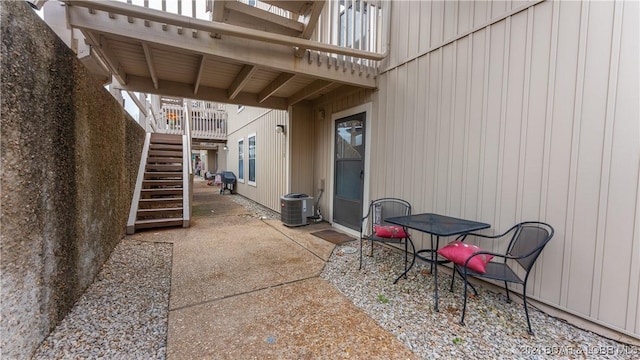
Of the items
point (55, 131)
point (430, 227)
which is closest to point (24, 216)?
point (55, 131)

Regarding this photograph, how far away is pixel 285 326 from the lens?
205cm

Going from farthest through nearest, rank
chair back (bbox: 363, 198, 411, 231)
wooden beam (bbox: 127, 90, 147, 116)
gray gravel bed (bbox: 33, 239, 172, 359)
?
wooden beam (bbox: 127, 90, 147, 116) < chair back (bbox: 363, 198, 411, 231) < gray gravel bed (bbox: 33, 239, 172, 359)

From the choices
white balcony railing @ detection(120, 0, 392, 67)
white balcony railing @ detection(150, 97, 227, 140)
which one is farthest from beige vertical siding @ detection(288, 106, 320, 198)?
white balcony railing @ detection(150, 97, 227, 140)

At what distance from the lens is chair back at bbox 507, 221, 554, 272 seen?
2.16 m

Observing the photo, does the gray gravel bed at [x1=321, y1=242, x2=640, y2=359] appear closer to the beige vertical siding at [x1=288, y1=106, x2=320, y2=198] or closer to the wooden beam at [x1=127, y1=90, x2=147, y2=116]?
the beige vertical siding at [x1=288, y1=106, x2=320, y2=198]

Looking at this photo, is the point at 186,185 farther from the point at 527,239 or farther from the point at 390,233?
the point at 527,239

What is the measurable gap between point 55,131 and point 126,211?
2932 mm

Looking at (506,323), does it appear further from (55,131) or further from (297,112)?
(297,112)

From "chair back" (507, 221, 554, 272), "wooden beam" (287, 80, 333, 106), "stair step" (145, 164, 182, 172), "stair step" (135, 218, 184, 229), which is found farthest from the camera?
"stair step" (145, 164, 182, 172)

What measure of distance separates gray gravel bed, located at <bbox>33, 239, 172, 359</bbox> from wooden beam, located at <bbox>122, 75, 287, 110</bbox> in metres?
2.86

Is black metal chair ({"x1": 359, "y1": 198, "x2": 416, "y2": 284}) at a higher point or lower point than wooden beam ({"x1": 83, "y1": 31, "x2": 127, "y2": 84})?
lower

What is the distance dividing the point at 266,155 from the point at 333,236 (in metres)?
3.68

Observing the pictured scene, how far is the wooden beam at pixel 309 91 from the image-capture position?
14.6 ft

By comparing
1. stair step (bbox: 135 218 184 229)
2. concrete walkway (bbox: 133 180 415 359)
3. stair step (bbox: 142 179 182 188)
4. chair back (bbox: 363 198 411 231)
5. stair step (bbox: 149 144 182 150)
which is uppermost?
stair step (bbox: 149 144 182 150)
